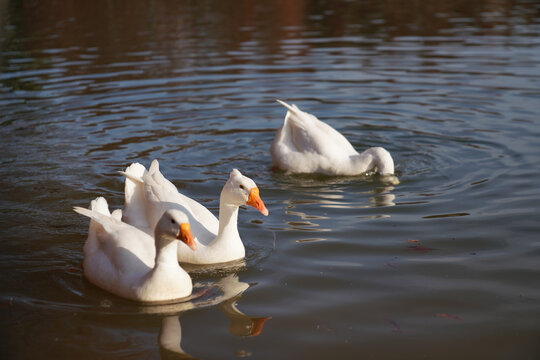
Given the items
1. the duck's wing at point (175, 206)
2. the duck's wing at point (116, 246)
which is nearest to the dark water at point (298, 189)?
the duck's wing at point (116, 246)

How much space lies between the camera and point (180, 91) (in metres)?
13.7

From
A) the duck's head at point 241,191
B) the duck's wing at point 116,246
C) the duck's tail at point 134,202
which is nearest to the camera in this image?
the duck's wing at point 116,246

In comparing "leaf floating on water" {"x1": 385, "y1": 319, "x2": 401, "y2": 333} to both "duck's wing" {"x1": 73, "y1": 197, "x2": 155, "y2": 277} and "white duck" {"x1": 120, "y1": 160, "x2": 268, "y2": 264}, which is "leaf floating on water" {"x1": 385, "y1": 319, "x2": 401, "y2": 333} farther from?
"duck's wing" {"x1": 73, "y1": 197, "x2": 155, "y2": 277}

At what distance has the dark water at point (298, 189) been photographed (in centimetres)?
509

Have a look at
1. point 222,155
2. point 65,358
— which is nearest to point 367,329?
point 65,358

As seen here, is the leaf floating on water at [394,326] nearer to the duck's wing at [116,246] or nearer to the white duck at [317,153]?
the duck's wing at [116,246]

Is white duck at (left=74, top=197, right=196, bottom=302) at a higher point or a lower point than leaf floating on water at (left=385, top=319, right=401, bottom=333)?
higher

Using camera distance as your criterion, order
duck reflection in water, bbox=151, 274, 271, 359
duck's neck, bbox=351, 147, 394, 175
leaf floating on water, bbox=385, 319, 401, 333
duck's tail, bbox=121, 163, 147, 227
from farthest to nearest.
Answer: duck's neck, bbox=351, 147, 394, 175 < duck's tail, bbox=121, 163, 147, 227 < leaf floating on water, bbox=385, 319, 401, 333 < duck reflection in water, bbox=151, 274, 271, 359

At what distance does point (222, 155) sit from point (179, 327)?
15.8 ft

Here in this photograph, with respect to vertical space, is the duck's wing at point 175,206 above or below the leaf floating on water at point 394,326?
above

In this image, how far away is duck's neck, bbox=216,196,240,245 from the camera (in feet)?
20.5

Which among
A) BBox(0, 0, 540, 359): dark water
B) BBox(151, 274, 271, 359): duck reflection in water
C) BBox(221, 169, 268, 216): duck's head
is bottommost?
BBox(151, 274, 271, 359): duck reflection in water

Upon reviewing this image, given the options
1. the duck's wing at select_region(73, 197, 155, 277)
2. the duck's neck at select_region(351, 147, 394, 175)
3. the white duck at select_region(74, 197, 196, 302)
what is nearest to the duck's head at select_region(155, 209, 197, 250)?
the white duck at select_region(74, 197, 196, 302)

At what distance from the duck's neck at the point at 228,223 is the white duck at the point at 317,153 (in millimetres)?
2736
